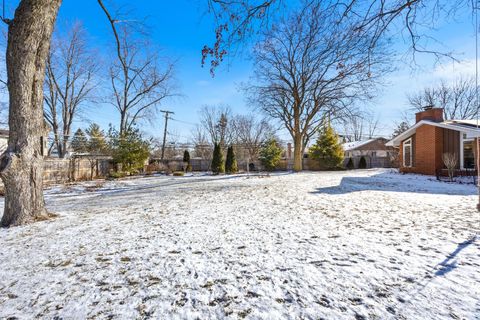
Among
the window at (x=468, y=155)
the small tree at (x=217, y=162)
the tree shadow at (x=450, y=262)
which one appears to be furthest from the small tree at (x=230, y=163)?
the tree shadow at (x=450, y=262)

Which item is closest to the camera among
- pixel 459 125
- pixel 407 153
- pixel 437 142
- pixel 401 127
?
pixel 459 125

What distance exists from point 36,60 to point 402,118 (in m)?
38.0

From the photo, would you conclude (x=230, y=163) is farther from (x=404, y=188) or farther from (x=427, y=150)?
(x=427, y=150)

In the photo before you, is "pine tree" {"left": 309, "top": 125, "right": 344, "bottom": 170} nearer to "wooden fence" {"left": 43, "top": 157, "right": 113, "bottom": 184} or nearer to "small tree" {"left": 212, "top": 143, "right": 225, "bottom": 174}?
"small tree" {"left": 212, "top": 143, "right": 225, "bottom": 174}

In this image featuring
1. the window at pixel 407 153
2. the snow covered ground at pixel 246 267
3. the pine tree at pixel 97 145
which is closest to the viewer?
the snow covered ground at pixel 246 267

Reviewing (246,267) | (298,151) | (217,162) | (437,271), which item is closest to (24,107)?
(246,267)

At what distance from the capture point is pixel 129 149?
49.3ft

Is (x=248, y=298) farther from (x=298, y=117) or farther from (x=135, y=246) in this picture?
(x=298, y=117)

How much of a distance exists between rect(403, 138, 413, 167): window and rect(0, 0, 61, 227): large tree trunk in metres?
17.7

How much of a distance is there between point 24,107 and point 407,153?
1835 centimetres

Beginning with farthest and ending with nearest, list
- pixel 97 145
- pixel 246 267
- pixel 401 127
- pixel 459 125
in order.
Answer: pixel 401 127 < pixel 97 145 < pixel 459 125 < pixel 246 267

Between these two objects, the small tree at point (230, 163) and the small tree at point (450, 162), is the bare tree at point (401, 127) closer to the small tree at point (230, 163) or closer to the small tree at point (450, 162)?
the small tree at point (450, 162)

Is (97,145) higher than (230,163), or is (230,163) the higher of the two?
(97,145)

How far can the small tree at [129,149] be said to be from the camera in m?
14.9
